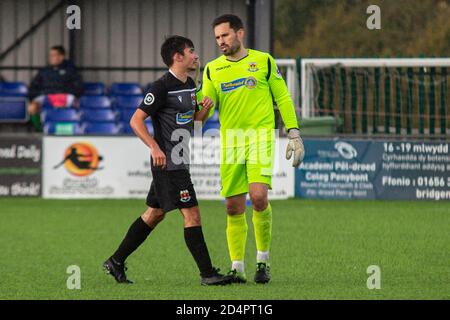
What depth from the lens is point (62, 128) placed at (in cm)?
2267

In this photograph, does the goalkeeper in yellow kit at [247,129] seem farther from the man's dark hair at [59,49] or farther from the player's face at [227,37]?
the man's dark hair at [59,49]

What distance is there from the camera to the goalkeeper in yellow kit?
10633mm

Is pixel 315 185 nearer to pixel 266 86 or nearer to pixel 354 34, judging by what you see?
pixel 266 86

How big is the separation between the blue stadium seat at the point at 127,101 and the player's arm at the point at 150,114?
43.2ft

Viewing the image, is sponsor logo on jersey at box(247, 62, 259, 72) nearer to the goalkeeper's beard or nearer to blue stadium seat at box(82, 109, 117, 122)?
the goalkeeper's beard

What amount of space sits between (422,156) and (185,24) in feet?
20.8

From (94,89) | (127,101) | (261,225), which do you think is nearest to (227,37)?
(261,225)

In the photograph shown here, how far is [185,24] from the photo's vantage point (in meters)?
24.4

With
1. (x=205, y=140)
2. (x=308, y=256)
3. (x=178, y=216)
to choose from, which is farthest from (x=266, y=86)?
(x=205, y=140)

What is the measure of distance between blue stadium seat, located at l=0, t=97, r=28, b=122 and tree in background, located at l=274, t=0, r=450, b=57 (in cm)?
1435

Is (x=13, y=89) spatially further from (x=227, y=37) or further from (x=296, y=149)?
(x=296, y=149)

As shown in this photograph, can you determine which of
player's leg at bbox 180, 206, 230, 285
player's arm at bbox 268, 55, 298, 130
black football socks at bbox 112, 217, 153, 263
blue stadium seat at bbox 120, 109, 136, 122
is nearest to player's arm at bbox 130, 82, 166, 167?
player's leg at bbox 180, 206, 230, 285

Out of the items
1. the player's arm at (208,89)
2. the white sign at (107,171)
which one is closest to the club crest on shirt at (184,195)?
the player's arm at (208,89)

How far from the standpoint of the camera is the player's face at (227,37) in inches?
414
